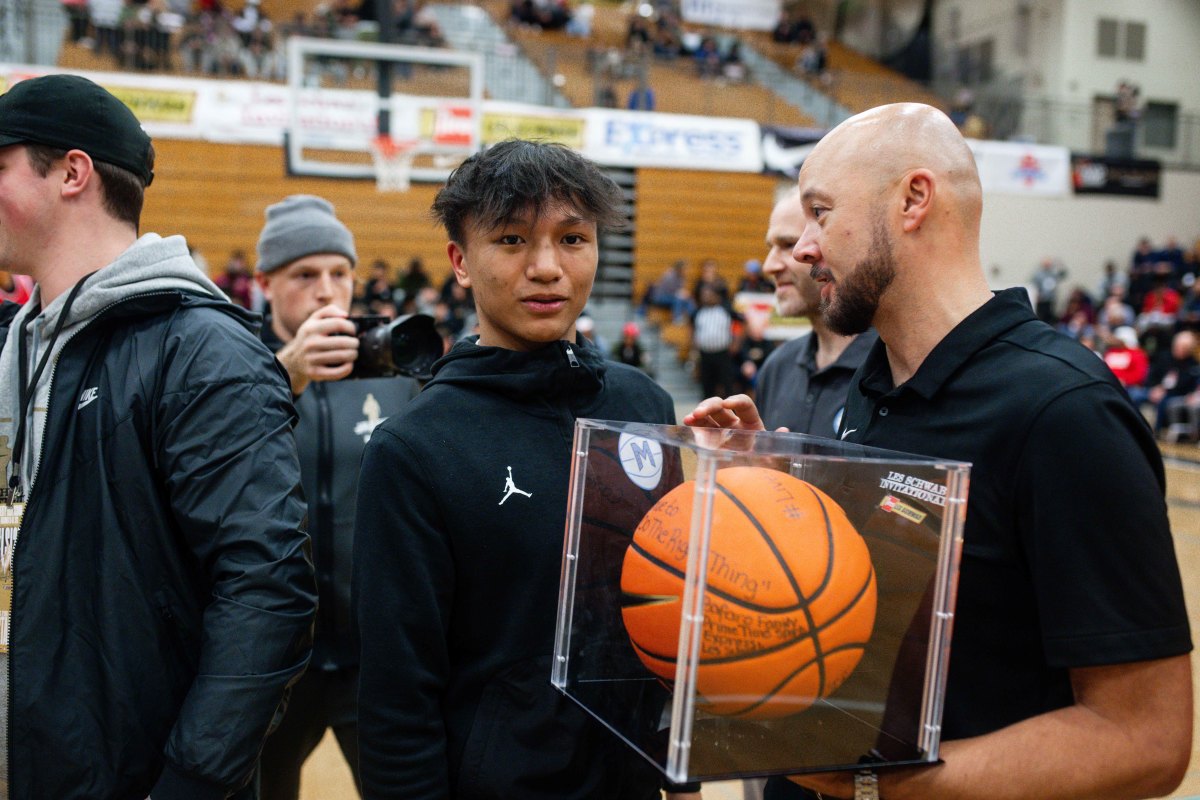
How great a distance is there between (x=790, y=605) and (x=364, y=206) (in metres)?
16.2

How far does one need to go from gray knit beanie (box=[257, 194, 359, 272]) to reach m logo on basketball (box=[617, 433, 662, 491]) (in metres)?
1.79

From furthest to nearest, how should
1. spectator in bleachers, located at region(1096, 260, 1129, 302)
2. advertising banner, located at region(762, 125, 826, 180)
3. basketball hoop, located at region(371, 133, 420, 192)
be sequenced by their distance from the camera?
1. spectator in bleachers, located at region(1096, 260, 1129, 302)
2. advertising banner, located at region(762, 125, 826, 180)
3. basketball hoop, located at region(371, 133, 420, 192)

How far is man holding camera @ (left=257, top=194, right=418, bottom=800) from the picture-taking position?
245 centimetres

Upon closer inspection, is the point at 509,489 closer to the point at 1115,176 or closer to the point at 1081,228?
the point at 1081,228

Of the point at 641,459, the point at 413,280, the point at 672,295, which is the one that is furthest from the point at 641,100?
the point at 641,459

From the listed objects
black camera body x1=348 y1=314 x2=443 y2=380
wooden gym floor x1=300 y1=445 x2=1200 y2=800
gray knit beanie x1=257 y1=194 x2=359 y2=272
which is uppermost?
gray knit beanie x1=257 y1=194 x2=359 y2=272

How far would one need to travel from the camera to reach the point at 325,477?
260 cm

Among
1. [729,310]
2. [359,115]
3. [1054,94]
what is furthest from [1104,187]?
[359,115]

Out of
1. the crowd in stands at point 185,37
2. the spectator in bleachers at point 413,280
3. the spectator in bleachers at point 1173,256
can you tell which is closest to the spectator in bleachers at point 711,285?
the spectator in bleachers at point 413,280

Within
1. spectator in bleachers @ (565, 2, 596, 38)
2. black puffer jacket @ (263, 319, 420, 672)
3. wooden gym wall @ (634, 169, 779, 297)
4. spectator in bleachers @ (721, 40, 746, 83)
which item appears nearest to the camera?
black puffer jacket @ (263, 319, 420, 672)

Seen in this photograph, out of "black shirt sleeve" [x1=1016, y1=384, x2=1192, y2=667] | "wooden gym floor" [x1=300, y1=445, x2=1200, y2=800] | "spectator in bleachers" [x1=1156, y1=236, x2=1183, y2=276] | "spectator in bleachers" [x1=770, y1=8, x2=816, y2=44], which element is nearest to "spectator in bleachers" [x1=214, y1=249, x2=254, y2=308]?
"wooden gym floor" [x1=300, y1=445, x2=1200, y2=800]

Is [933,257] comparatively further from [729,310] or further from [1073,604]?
[729,310]

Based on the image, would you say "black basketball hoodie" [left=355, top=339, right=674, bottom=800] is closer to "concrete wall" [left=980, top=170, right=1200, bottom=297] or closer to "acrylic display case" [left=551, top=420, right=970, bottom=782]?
"acrylic display case" [left=551, top=420, right=970, bottom=782]

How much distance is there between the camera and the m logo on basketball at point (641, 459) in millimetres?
1389
